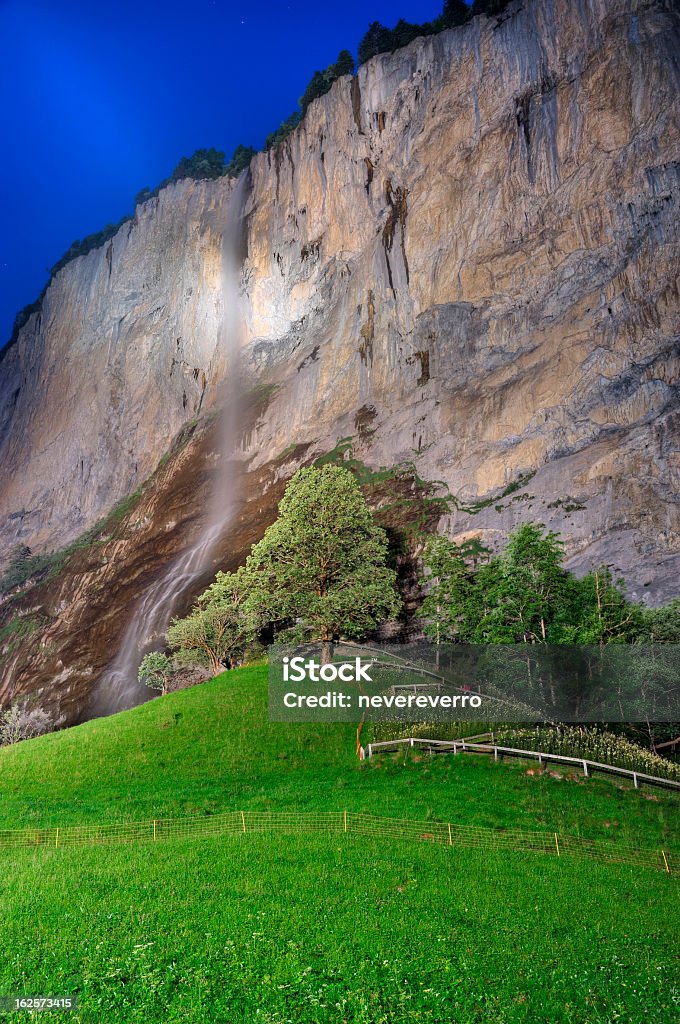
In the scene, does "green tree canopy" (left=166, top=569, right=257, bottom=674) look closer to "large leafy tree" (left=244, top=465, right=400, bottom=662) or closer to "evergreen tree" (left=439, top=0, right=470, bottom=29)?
"large leafy tree" (left=244, top=465, right=400, bottom=662)

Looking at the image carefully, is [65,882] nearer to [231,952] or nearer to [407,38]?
[231,952]

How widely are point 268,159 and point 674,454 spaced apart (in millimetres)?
72842

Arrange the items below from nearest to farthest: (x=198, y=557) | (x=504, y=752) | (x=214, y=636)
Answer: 1. (x=504, y=752)
2. (x=214, y=636)
3. (x=198, y=557)

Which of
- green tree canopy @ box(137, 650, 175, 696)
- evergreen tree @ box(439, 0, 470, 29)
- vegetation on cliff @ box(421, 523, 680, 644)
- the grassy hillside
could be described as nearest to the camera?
the grassy hillside

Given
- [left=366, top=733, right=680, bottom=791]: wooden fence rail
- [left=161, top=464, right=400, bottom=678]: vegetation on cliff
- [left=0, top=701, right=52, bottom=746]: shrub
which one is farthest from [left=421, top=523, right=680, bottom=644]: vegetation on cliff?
[left=0, top=701, right=52, bottom=746]: shrub

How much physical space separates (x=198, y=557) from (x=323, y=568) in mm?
34213

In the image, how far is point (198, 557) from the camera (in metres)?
70.4

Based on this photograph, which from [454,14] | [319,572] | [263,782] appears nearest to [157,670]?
[319,572]

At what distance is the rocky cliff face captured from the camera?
2221 inches

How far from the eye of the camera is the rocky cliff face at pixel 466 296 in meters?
56.4

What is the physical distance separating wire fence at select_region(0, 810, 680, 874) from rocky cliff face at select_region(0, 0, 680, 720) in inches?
1082

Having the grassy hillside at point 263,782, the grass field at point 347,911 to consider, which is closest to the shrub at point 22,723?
the grassy hillside at point 263,782

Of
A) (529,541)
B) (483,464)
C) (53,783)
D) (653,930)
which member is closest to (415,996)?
(653,930)

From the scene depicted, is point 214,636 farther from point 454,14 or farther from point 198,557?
point 454,14
